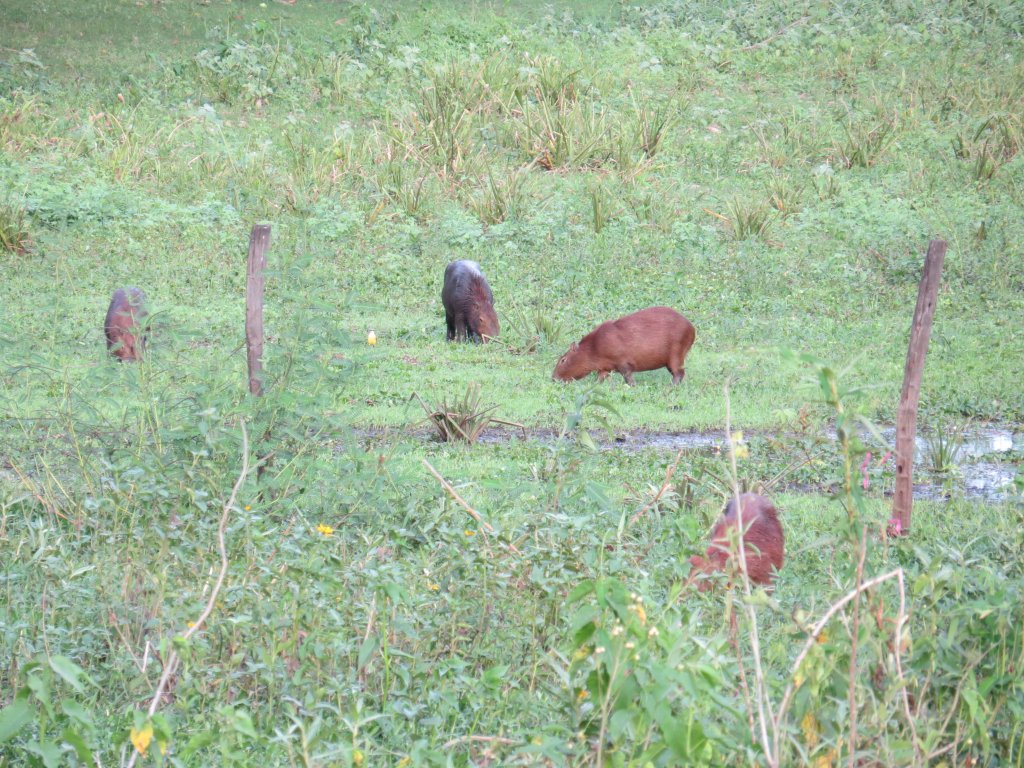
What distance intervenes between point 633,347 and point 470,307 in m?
1.74

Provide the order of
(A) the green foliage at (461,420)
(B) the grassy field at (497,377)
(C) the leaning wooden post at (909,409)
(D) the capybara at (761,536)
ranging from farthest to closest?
(A) the green foliage at (461,420)
(C) the leaning wooden post at (909,409)
(D) the capybara at (761,536)
(B) the grassy field at (497,377)

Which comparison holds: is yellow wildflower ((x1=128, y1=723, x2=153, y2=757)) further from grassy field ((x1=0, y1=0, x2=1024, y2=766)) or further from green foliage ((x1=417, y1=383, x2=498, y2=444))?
green foliage ((x1=417, y1=383, x2=498, y2=444))

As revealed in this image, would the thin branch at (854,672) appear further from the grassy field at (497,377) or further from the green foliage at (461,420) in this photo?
the green foliage at (461,420)

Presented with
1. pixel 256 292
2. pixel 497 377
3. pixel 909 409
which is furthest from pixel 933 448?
pixel 256 292

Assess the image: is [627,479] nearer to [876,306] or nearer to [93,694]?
[93,694]

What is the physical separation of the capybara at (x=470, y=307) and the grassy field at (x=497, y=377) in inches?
7.3

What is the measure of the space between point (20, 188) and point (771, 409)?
8357mm

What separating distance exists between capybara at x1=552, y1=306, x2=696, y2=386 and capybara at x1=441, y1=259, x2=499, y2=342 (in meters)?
1.29

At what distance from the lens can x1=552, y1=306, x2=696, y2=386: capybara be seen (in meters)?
8.87

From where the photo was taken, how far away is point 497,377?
9.09 meters

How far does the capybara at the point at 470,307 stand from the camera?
10.1 metres

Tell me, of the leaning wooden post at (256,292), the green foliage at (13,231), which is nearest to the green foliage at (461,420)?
the leaning wooden post at (256,292)

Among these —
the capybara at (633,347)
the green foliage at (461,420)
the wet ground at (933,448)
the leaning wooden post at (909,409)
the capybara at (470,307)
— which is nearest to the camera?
the leaning wooden post at (909,409)

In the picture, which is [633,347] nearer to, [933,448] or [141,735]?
[933,448]
